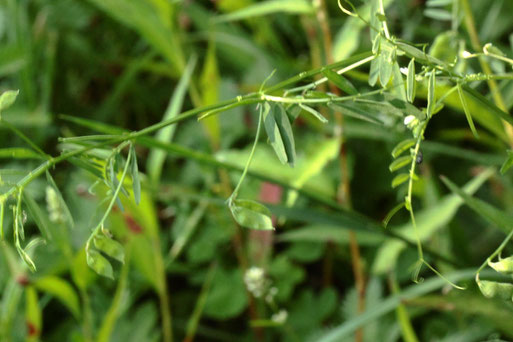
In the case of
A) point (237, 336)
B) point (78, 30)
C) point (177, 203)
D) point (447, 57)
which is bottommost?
point (237, 336)

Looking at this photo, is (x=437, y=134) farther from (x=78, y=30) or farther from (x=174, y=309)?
(x=78, y=30)

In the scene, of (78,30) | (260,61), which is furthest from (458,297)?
(78,30)

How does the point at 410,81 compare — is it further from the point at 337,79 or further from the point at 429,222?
the point at 429,222

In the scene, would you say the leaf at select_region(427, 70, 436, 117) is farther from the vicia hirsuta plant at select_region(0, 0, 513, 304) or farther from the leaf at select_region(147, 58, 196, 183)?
the leaf at select_region(147, 58, 196, 183)

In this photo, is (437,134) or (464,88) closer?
(464,88)

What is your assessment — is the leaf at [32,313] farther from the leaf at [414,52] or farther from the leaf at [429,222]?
the leaf at [414,52]

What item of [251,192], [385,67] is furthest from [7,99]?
[251,192]

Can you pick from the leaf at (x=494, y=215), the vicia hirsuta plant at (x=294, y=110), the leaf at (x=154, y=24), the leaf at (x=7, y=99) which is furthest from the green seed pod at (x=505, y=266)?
the leaf at (x=154, y=24)

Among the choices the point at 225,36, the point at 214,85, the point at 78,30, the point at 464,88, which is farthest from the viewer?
the point at 78,30
